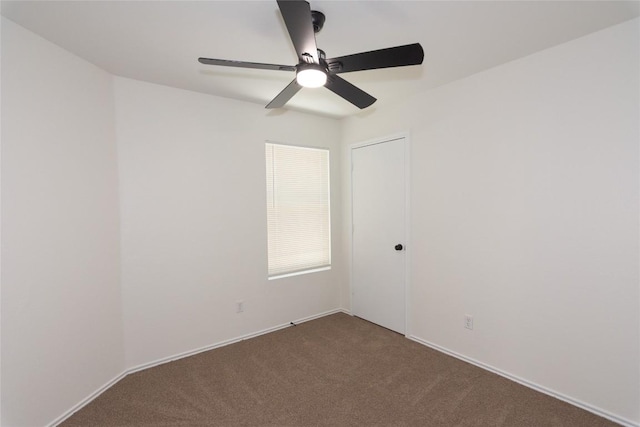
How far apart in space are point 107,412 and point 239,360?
1.00 m

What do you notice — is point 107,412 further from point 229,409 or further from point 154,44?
point 154,44

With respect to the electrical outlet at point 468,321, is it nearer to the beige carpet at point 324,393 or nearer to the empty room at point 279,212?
the empty room at point 279,212

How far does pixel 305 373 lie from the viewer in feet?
8.20

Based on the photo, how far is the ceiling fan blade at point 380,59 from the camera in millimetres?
1406

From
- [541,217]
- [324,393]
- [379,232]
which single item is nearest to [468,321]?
[541,217]

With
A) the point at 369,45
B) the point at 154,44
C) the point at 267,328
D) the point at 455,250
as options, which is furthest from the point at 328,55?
the point at 267,328

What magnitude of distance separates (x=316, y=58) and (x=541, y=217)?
1989 millimetres

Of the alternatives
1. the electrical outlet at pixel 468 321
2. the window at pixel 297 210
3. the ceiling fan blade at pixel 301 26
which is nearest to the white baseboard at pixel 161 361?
the window at pixel 297 210

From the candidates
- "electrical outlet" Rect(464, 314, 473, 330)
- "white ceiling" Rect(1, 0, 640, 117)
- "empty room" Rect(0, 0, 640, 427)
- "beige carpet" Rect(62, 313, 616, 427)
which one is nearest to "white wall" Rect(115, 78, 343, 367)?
"empty room" Rect(0, 0, 640, 427)

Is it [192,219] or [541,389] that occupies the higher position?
[192,219]

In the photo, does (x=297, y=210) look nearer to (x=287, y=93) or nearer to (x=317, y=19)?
(x=287, y=93)

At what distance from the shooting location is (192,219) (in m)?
2.84

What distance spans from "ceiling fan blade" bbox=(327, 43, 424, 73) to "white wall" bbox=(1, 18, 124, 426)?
1.88m

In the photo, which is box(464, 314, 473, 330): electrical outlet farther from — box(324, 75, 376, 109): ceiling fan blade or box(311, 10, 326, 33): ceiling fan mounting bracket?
box(311, 10, 326, 33): ceiling fan mounting bracket
